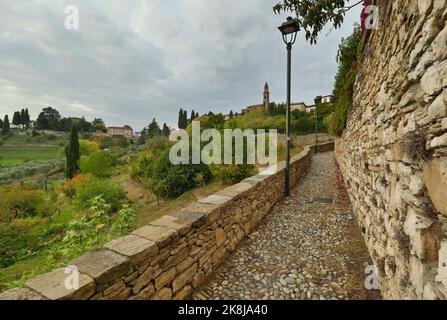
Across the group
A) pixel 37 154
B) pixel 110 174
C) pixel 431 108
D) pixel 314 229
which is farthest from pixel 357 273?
pixel 37 154

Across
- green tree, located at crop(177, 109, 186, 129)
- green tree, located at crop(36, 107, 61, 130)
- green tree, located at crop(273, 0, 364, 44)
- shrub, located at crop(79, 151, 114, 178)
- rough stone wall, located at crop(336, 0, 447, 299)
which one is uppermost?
green tree, located at crop(36, 107, 61, 130)

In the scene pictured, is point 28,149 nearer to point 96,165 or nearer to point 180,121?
point 180,121

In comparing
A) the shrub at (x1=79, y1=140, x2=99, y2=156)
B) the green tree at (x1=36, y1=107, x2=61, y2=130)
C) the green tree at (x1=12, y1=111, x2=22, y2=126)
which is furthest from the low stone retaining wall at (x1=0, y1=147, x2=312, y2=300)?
the green tree at (x1=12, y1=111, x2=22, y2=126)

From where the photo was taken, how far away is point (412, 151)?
5.12 feet

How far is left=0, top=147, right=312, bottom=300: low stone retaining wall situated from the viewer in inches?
60.4

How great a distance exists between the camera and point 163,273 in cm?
217

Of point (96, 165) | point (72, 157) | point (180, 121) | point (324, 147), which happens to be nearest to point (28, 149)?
point (180, 121)

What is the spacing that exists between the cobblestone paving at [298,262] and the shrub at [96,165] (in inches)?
1030

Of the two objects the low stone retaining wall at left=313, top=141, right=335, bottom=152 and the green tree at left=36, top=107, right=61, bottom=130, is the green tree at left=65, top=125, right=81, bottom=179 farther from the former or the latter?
the green tree at left=36, top=107, right=61, bottom=130

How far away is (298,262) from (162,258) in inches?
80.7

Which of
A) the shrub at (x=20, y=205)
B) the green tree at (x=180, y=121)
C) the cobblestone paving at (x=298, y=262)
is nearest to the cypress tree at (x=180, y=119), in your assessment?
the green tree at (x=180, y=121)

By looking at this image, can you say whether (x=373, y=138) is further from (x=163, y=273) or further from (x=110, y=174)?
(x=110, y=174)

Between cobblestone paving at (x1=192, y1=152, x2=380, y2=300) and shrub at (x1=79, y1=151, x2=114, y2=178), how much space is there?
2615 cm

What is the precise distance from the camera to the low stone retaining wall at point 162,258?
1533 millimetres
